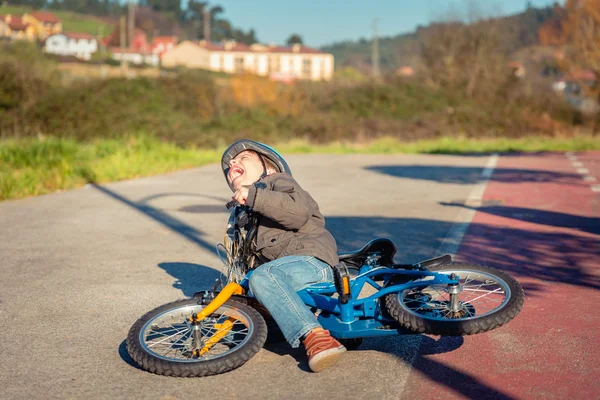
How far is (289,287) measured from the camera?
14.5 ft

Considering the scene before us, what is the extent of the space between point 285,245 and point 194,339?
2.70 feet

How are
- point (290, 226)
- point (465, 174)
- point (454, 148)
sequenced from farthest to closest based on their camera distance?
point (454, 148) → point (465, 174) → point (290, 226)

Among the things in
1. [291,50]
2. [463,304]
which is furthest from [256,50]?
[463,304]

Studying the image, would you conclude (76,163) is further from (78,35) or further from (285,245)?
(78,35)

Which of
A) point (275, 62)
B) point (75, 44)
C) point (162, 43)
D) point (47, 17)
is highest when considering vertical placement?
point (47, 17)

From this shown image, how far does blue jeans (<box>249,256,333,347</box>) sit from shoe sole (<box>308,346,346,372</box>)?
0.15m

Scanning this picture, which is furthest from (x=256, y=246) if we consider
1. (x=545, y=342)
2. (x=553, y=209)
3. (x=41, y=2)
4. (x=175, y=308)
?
(x=41, y=2)

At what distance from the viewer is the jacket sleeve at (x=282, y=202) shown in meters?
4.40

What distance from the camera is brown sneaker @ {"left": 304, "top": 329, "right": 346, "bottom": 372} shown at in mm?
4098

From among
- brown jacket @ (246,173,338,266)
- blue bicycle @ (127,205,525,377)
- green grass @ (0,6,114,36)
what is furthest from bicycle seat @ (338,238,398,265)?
green grass @ (0,6,114,36)

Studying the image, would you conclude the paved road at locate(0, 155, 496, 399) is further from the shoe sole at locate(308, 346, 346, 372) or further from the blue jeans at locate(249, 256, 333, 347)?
the blue jeans at locate(249, 256, 333, 347)

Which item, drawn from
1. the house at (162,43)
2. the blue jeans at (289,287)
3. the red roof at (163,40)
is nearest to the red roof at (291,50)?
the house at (162,43)

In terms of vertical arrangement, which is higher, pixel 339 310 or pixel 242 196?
pixel 242 196

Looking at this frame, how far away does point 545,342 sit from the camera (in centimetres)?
467
